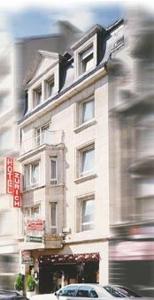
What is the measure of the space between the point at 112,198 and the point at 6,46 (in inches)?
12.3

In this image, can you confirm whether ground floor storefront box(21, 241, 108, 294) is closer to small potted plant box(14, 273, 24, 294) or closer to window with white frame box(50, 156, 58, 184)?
window with white frame box(50, 156, 58, 184)

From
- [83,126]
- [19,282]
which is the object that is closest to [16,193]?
[19,282]

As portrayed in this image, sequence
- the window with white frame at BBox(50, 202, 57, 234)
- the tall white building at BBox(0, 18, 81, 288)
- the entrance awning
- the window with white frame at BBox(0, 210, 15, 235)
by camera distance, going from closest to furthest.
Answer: the tall white building at BBox(0, 18, 81, 288), the window with white frame at BBox(0, 210, 15, 235), the entrance awning, the window with white frame at BBox(50, 202, 57, 234)

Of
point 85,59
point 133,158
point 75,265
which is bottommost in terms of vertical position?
point 75,265

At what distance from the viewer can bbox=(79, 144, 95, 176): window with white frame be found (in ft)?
26.9

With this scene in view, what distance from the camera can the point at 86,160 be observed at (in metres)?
8.46

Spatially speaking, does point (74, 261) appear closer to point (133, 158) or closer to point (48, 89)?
point (48, 89)

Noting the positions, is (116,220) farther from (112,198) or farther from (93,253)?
(93,253)

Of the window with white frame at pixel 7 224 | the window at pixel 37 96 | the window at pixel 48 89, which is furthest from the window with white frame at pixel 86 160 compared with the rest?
the window with white frame at pixel 7 224

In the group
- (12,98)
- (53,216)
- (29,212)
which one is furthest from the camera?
(53,216)

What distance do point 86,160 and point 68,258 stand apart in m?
1.41

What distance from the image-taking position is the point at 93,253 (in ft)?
24.5

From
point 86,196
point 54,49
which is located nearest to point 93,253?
point 86,196

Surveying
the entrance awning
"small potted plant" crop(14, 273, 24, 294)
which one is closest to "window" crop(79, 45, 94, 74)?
"small potted plant" crop(14, 273, 24, 294)
